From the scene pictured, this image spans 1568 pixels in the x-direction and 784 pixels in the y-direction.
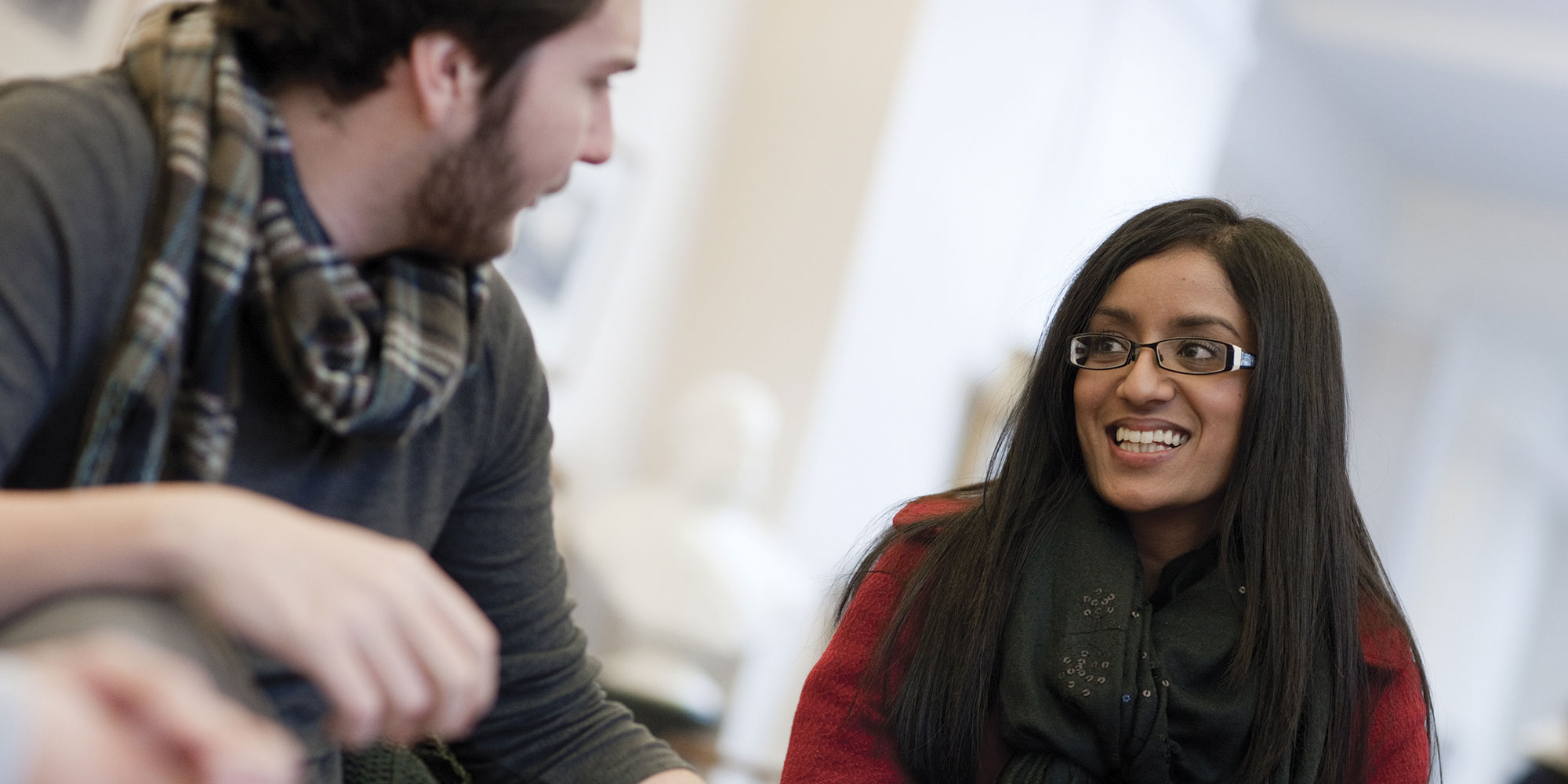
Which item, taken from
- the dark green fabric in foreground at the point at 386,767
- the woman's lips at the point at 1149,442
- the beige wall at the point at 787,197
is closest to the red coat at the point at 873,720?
the woman's lips at the point at 1149,442

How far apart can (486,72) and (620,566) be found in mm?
3052

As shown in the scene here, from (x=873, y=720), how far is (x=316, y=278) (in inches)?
31.7

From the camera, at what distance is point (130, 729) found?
40 centimetres

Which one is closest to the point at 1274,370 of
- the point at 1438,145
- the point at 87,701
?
the point at 87,701

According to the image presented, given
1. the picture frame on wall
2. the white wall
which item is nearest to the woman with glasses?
the picture frame on wall

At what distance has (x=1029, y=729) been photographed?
1.44 meters

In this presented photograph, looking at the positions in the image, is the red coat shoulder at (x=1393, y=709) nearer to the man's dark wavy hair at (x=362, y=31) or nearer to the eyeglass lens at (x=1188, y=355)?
the eyeglass lens at (x=1188, y=355)

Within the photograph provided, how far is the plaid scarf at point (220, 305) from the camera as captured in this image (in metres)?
0.82

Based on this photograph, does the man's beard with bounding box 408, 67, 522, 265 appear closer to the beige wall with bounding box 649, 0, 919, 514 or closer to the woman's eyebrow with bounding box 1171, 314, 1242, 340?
the woman's eyebrow with bounding box 1171, 314, 1242, 340

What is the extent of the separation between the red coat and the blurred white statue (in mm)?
2295

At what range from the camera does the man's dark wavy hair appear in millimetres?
928

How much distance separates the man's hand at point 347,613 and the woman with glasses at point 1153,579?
38.3 inches

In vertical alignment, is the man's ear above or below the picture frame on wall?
above

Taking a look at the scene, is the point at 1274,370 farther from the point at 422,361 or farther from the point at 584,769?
the point at 422,361
